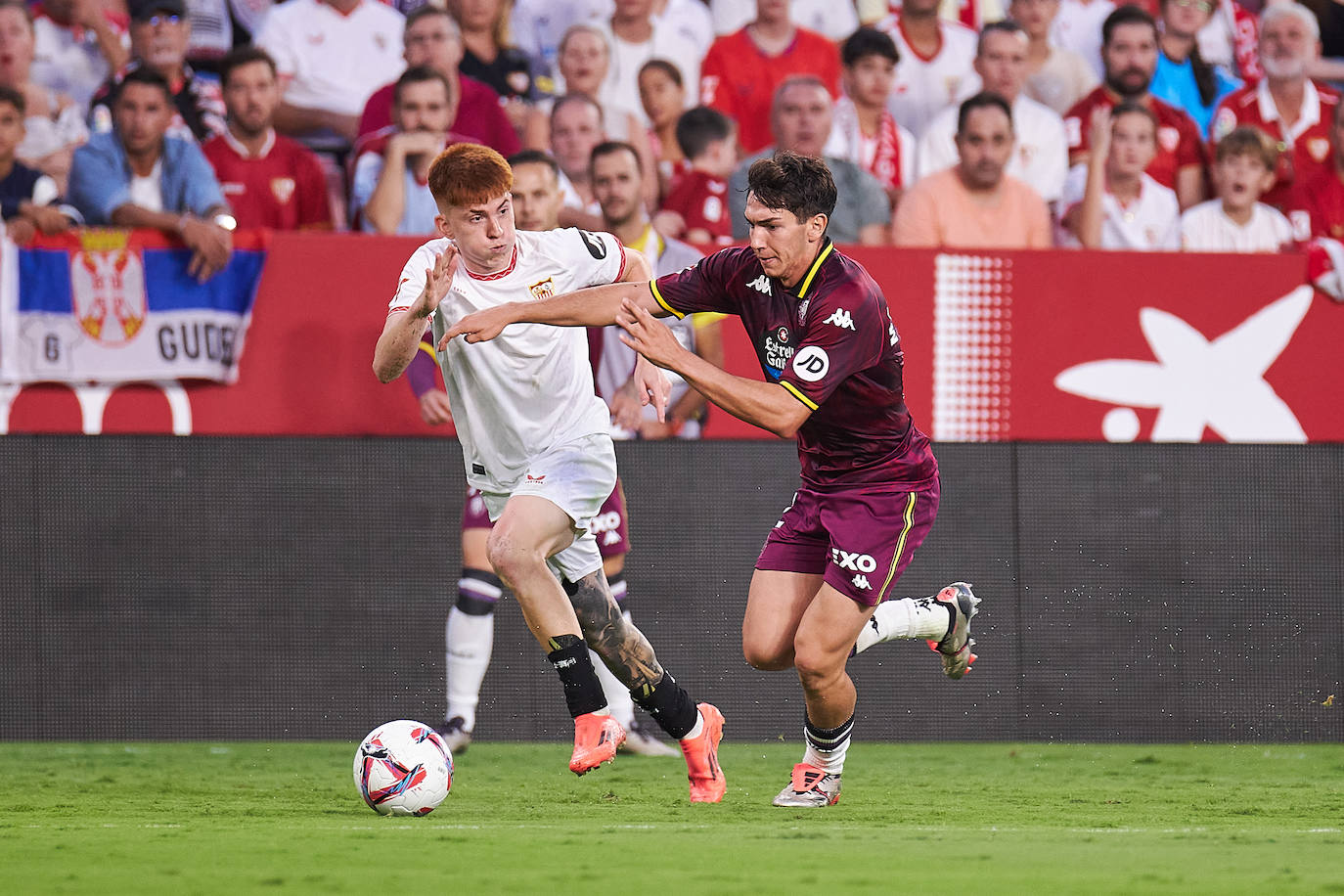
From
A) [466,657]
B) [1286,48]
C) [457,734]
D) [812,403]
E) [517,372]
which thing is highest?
[1286,48]

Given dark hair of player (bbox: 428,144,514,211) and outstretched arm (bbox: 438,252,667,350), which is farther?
dark hair of player (bbox: 428,144,514,211)

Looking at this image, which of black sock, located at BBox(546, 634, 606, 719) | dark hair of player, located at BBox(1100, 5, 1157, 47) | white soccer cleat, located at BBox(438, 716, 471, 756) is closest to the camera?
black sock, located at BBox(546, 634, 606, 719)

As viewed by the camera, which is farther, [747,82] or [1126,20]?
[1126,20]

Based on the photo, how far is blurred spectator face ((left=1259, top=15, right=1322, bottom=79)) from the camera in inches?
429

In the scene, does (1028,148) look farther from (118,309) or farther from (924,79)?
(118,309)

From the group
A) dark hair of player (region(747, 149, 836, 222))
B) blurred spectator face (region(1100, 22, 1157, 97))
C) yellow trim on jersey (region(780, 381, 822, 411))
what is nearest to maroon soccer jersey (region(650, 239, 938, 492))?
yellow trim on jersey (region(780, 381, 822, 411))

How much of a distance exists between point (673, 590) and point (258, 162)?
3.32m

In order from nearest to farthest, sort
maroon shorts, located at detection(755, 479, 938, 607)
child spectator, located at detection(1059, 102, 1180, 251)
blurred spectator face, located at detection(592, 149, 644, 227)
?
maroon shorts, located at detection(755, 479, 938, 607), blurred spectator face, located at detection(592, 149, 644, 227), child spectator, located at detection(1059, 102, 1180, 251)

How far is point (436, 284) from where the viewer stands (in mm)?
5277

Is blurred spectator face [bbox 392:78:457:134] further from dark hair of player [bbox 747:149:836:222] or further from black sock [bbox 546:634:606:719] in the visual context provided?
black sock [bbox 546:634:606:719]

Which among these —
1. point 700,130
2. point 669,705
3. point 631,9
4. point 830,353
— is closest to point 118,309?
point 700,130

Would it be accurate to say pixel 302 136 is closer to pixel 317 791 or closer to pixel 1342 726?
pixel 317 791

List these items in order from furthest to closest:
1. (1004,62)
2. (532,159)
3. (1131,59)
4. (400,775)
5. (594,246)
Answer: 1. (1131,59)
2. (1004,62)
3. (532,159)
4. (594,246)
5. (400,775)

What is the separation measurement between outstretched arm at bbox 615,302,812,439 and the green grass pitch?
4.17 feet
